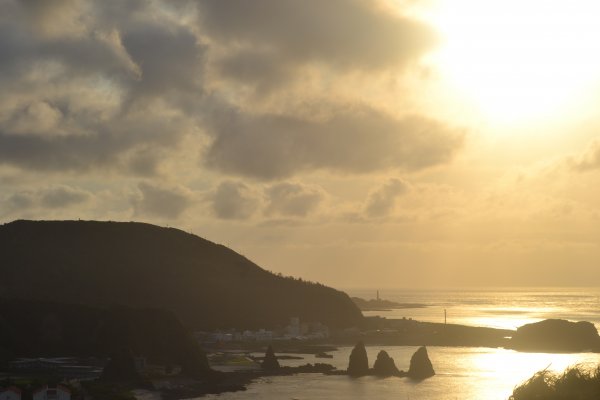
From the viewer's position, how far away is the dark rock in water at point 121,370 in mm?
94188

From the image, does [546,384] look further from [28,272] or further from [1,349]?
[28,272]

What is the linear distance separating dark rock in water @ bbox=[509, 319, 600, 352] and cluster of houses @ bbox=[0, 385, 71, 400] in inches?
4699

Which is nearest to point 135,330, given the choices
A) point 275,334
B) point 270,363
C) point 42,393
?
point 270,363

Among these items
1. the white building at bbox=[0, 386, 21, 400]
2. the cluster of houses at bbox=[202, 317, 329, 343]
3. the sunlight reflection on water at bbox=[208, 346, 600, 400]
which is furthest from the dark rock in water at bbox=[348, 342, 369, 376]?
the white building at bbox=[0, 386, 21, 400]

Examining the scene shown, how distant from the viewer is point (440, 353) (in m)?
162

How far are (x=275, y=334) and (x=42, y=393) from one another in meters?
123

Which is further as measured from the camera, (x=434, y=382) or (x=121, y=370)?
(x=434, y=382)

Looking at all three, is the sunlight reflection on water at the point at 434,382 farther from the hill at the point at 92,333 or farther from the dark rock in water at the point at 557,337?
the hill at the point at 92,333

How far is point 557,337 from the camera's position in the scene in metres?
164

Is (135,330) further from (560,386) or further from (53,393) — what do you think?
(560,386)

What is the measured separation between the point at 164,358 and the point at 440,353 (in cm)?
6526

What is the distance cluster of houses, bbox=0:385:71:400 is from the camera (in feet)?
212

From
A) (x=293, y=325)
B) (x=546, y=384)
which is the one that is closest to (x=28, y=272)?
(x=293, y=325)

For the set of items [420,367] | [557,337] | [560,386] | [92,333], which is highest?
[92,333]
